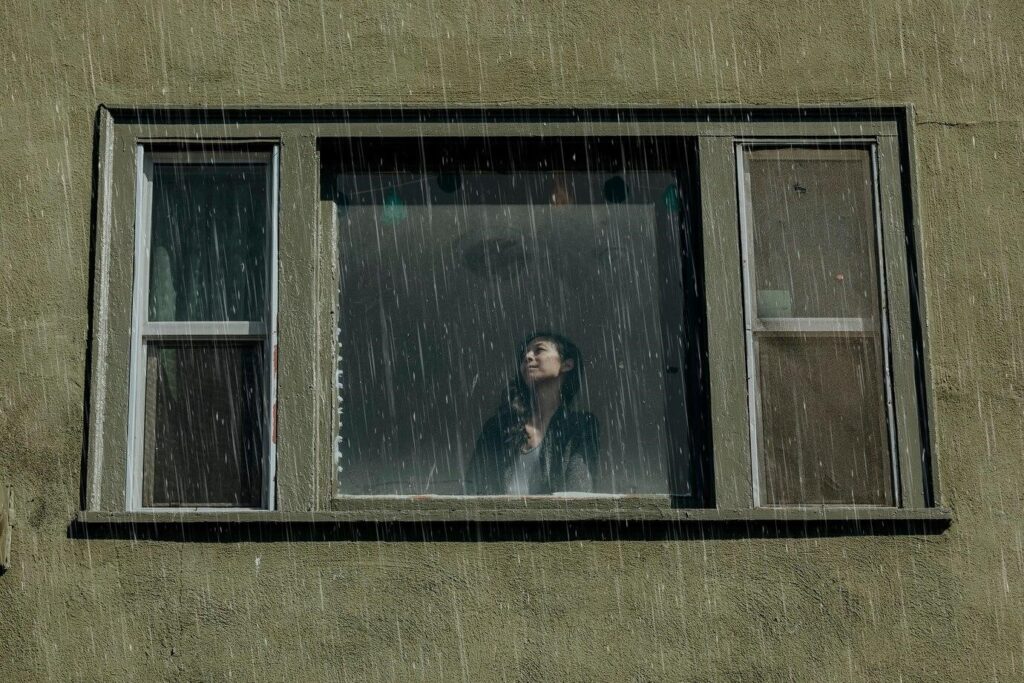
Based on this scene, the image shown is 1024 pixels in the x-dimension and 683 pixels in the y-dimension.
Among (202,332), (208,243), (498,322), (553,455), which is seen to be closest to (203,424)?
(202,332)

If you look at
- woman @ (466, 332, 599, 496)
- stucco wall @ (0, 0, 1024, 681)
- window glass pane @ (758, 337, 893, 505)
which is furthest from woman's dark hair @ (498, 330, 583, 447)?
window glass pane @ (758, 337, 893, 505)

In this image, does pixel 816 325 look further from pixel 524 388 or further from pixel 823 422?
pixel 524 388

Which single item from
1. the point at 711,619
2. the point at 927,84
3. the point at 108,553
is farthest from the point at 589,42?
the point at 108,553

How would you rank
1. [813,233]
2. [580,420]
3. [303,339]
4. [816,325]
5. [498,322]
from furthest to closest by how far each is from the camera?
[498,322] → [580,420] → [813,233] → [816,325] → [303,339]

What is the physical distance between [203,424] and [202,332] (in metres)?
0.42

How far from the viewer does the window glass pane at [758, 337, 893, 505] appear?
20.4ft

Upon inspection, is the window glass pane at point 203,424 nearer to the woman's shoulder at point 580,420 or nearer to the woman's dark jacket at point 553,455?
the woman's dark jacket at point 553,455

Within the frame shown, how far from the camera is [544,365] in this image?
6641mm

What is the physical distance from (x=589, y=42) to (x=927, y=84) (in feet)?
5.12

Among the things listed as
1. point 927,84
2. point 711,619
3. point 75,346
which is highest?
point 927,84

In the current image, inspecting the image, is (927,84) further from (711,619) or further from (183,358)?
(183,358)

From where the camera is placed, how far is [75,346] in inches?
244

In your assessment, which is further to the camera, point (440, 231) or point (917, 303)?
point (440, 231)

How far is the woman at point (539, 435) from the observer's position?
644cm
